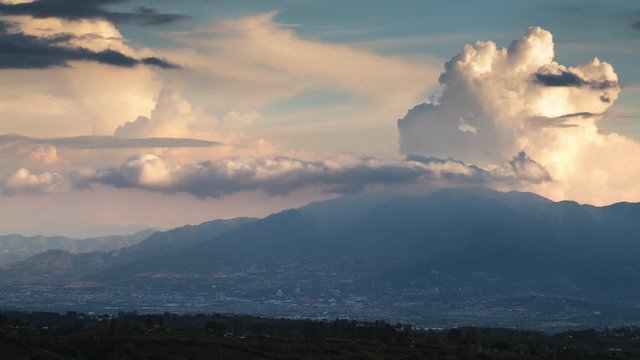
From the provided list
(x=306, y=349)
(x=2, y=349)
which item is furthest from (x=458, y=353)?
(x=2, y=349)

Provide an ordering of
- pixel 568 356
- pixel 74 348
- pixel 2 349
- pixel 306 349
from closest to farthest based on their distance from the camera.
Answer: pixel 2 349
pixel 74 348
pixel 306 349
pixel 568 356

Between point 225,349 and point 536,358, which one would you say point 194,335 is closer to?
point 225,349

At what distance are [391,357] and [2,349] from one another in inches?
2603

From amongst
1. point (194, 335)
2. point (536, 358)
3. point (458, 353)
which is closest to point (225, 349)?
point (194, 335)

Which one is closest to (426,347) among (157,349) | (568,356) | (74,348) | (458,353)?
(458,353)

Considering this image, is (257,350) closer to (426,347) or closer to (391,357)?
(391,357)

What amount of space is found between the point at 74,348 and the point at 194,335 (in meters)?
33.0

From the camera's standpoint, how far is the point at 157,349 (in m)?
164

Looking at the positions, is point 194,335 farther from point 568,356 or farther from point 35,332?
point 568,356

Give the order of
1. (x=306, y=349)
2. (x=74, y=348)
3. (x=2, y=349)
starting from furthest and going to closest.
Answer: (x=306, y=349)
(x=74, y=348)
(x=2, y=349)

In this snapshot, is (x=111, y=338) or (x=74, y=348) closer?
(x=74, y=348)

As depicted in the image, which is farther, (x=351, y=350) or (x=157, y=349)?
(x=351, y=350)

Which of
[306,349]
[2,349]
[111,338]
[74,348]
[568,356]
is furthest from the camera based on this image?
[568,356]

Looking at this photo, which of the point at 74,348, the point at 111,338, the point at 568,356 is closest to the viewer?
the point at 74,348
